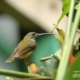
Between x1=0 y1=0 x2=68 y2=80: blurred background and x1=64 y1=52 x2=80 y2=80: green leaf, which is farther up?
x1=64 y1=52 x2=80 y2=80: green leaf

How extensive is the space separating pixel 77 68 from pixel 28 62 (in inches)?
5.9

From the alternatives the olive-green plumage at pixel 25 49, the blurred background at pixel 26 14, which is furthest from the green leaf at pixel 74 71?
the blurred background at pixel 26 14

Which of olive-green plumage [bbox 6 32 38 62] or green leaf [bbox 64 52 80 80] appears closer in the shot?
green leaf [bbox 64 52 80 80]

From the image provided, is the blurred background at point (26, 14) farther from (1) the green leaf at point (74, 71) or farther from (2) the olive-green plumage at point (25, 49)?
(1) the green leaf at point (74, 71)

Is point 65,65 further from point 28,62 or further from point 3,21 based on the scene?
point 3,21

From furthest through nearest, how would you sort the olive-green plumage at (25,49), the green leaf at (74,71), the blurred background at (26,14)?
the blurred background at (26,14) < the olive-green plumage at (25,49) < the green leaf at (74,71)

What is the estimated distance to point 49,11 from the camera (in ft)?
3.94

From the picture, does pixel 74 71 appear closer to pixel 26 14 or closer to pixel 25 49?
pixel 25 49

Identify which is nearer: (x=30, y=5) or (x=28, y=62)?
(x=28, y=62)

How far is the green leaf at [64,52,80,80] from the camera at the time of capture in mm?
251

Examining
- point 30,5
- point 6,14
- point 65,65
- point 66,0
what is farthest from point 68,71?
point 30,5

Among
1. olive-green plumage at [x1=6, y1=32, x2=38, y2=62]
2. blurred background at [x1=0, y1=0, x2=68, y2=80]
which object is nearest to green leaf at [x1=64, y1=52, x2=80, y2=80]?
olive-green plumage at [x1=6, y1=32, x2=38, y2=62]

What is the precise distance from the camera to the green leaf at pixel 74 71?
A: 251 mm

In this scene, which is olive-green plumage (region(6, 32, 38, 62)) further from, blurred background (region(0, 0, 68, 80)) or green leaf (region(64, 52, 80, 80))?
blurred background (region(0, 0, 68, 80))
